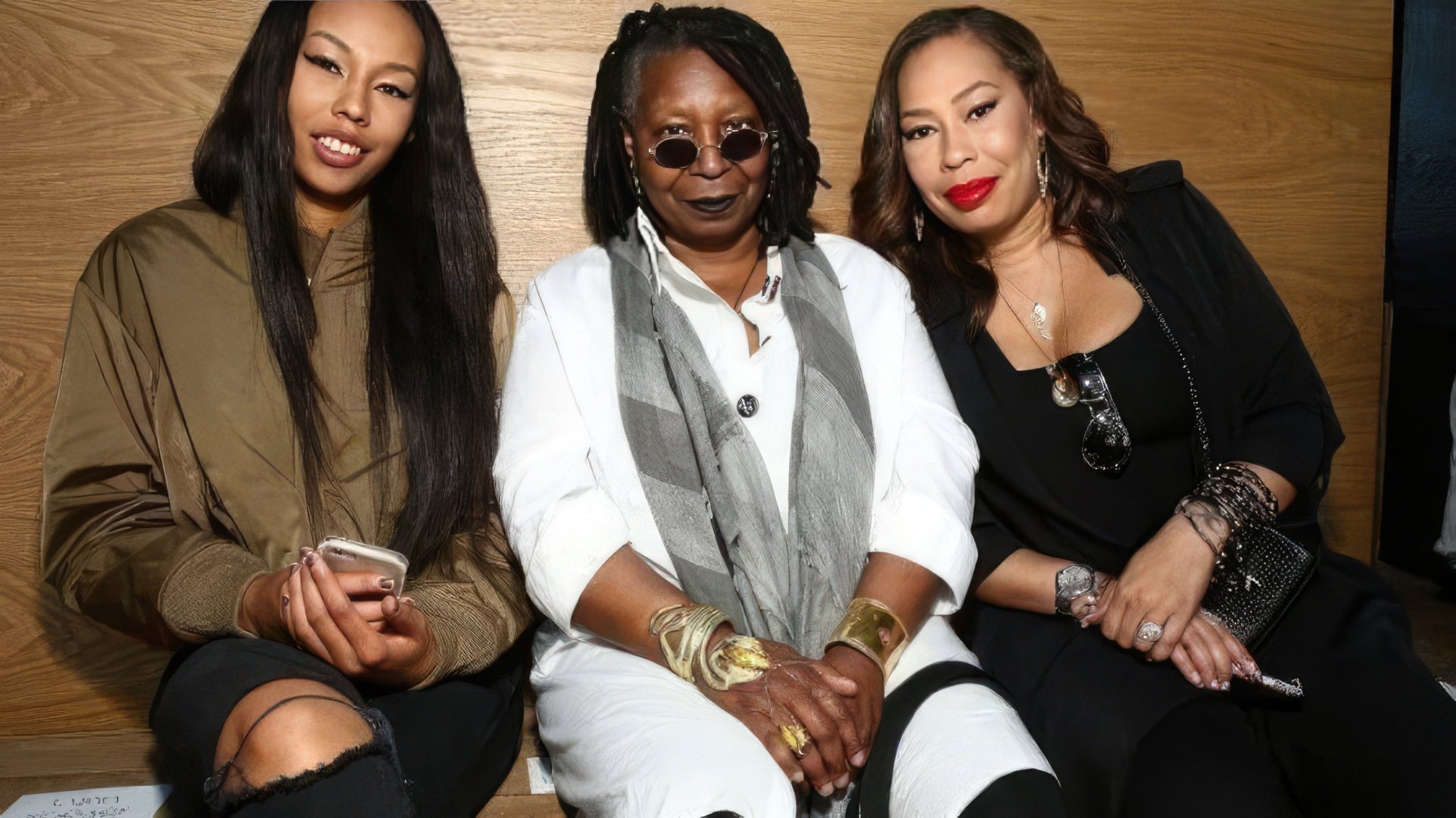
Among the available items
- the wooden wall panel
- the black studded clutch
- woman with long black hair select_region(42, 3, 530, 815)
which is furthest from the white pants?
the wooden wall panel

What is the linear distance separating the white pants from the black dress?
177 mm

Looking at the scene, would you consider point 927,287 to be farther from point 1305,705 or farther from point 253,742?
point 253,742

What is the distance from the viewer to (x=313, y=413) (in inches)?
80.9

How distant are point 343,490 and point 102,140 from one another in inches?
37.6

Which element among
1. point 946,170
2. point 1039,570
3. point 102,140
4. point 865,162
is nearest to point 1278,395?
point 1039,570

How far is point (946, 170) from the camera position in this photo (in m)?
2.21

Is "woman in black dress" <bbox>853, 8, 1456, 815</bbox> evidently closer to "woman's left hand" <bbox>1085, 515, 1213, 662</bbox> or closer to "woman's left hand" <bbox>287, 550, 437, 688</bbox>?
"woman's left hand" <bbox>1085, 515, 1213, 662</bbox>

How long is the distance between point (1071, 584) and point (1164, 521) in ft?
0.88

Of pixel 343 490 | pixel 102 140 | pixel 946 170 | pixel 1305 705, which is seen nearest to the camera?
pixel 1305 705

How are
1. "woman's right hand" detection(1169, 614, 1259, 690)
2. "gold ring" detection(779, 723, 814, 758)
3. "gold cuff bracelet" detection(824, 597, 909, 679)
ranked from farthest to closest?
"woman's right hand" detection(1169, 614, 1259, 690), "gold cuff bracelet" detection(824, 597, 909, 679), "gold ring" detection(779, 723, 814, 758)

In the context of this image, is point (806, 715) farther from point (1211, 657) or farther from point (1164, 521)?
point (1164, 521)

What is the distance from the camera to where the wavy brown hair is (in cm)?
226

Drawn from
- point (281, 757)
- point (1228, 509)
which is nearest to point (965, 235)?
point (1228, 509)

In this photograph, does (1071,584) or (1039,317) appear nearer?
(1071,584)
